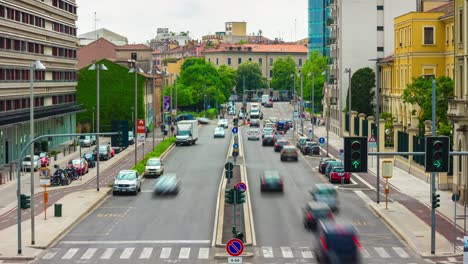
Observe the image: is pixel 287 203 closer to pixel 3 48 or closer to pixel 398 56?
pixel 3 48

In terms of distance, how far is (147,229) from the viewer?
48.5m

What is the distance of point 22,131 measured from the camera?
91.2m

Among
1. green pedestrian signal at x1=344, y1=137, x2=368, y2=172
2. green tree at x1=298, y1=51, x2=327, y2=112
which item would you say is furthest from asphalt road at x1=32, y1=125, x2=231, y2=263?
green tree at x1=298, y1=51, x2=327, y2=112

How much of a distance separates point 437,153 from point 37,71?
72.8 metres

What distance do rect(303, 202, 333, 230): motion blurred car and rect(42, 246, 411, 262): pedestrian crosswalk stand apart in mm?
4071

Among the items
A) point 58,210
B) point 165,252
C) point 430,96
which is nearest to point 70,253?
point 165,252

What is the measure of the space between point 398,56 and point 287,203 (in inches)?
1842

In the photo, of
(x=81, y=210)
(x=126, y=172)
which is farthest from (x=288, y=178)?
(x=81, y=210)

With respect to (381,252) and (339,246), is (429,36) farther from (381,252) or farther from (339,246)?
(339,246)

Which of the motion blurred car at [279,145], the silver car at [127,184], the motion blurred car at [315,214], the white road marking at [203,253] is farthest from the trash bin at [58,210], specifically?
the motion blurred car at [279,145]

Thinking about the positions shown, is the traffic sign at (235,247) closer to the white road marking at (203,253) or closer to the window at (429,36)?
the white road marking at (203,253)

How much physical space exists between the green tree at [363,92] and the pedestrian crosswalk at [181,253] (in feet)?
253

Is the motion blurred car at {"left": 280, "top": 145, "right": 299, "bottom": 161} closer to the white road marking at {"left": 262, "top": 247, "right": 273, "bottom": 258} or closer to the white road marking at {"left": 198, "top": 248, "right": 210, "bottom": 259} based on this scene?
the white road marking at {"left": 262, "top": 247, "right": 273, "bottom": 258}

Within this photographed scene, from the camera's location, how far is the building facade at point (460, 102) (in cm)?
5725
